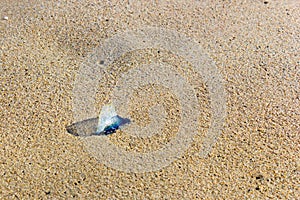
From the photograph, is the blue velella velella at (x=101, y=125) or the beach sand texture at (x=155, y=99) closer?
the beach sand texture at (x=155, y=99)

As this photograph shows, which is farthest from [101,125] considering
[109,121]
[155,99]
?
[155,99]

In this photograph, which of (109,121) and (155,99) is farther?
(155,99)

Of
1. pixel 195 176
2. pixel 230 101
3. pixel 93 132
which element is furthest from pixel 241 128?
pixel 93 132

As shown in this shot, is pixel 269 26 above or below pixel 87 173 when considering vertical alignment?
above

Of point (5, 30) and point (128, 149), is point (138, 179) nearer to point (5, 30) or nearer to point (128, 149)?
point (128, 149)

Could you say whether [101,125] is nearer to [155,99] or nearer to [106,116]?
[106,116]
